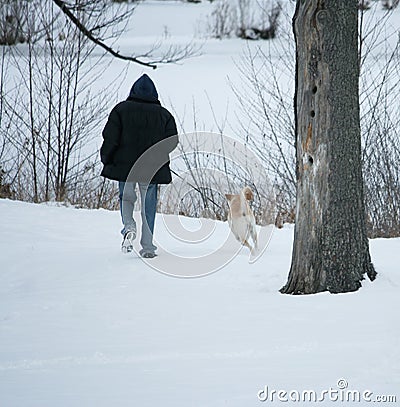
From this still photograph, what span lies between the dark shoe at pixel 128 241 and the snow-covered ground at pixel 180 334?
0.65ft

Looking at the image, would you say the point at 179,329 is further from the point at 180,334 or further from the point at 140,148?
the point at 140,148

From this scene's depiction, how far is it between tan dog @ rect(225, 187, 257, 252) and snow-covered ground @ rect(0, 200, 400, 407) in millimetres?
442

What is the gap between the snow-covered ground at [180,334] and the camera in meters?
3.39

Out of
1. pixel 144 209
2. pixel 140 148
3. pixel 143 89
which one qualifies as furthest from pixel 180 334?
pixel 143 89

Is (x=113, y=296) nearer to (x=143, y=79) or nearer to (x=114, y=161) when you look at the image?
(x=114, y=161)

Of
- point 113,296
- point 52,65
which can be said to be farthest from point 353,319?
point 52,65

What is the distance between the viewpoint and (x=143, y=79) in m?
6.53

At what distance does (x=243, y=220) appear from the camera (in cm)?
698

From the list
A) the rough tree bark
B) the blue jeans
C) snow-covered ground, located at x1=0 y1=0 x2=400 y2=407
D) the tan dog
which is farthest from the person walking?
the rough tree bark

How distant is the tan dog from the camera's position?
6.93 metres

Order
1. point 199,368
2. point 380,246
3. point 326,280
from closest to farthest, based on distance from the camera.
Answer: point 199,368 < point 326,280 < point 380,246

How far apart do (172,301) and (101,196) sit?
6950 mm

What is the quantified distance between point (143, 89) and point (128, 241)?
153cm

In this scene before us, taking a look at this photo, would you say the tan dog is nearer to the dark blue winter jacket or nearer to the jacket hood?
the dark blue winter jacket
